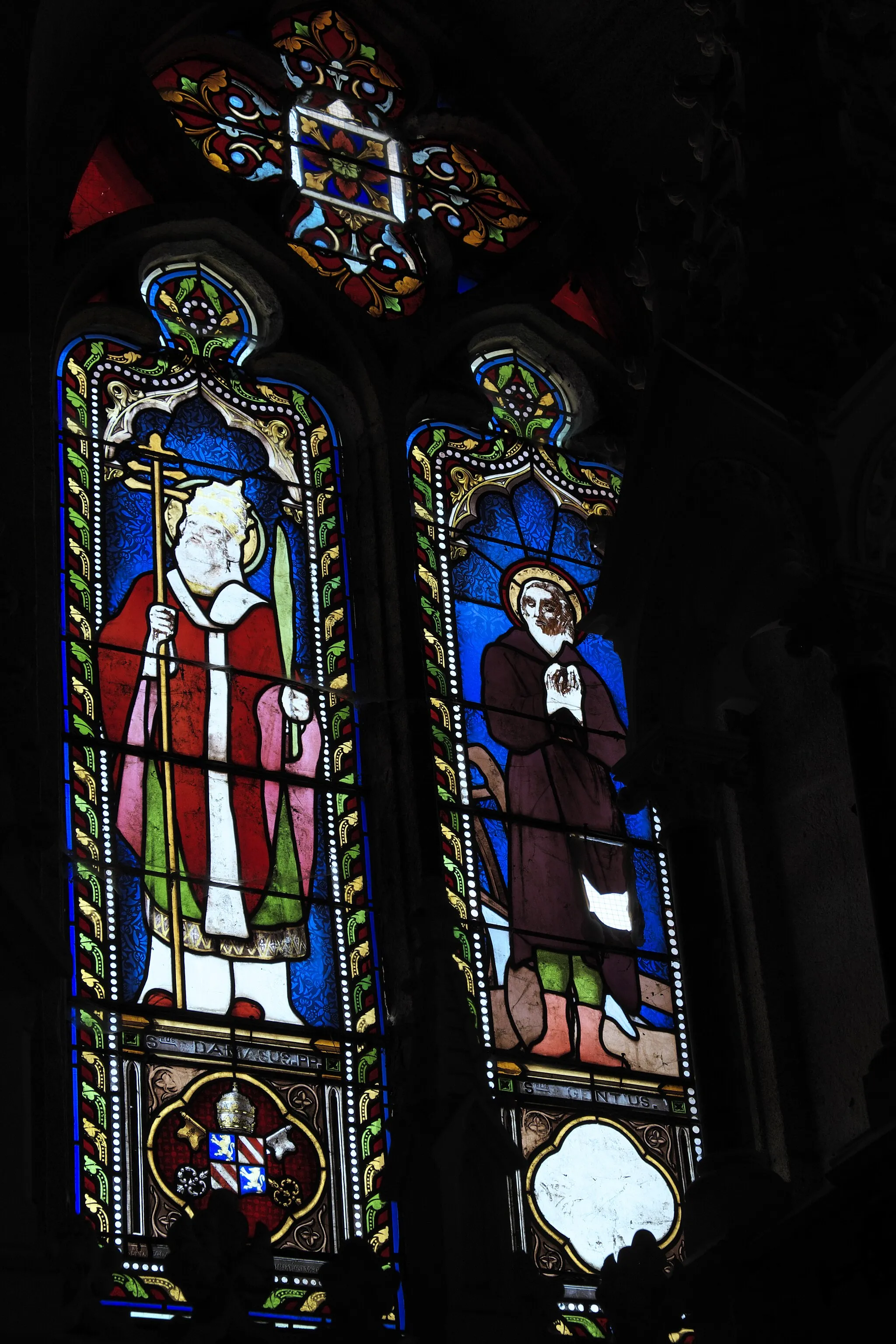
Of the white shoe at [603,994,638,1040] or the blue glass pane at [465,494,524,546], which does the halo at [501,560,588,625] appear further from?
the white shoe at [603,994,638,1040]

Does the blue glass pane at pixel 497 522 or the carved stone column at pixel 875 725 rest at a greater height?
the blue glass pane at pixel 497 522

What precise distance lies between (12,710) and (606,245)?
4752 millimetres

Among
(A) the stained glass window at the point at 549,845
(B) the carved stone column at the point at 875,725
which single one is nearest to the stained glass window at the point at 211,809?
(A) the stained glass window at the point at 549,845

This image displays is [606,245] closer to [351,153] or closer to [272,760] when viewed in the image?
[351,153]

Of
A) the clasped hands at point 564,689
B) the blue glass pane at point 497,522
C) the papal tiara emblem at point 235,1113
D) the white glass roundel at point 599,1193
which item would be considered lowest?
the white glass roundel at point 599,1193

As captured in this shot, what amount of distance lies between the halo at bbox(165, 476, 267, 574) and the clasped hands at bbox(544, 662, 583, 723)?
111 centimetres

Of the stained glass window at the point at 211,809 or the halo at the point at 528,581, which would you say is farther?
the halo at the point at 528,581

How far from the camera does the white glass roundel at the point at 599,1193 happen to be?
7980 millimetres

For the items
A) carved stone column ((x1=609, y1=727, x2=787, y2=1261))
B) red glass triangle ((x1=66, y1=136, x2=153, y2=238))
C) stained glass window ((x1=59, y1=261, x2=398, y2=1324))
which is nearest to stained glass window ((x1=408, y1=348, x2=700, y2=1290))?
carved stone column ((x1=609, y1=727, x2=787, y2=1261))

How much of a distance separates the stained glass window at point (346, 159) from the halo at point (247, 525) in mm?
1159

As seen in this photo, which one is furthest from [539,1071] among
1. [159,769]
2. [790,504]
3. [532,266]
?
[532,266]

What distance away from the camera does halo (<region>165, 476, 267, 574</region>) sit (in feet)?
29.1

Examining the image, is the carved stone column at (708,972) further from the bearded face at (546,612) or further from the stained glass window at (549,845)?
the bearded face at (546,612)

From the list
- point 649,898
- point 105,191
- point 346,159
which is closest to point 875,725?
point 649,898
